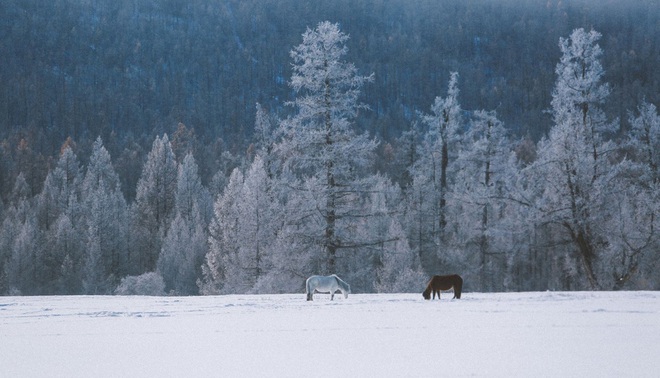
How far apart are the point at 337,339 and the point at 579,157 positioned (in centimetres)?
1791

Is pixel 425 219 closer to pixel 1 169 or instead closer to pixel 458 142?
pixel 458 142

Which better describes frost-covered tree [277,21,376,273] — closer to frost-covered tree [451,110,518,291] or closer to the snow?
the snow

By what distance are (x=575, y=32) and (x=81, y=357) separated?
78.9 feet

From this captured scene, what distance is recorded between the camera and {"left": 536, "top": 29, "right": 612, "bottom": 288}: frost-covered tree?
A: 21.7 meters

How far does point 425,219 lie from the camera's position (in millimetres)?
45250

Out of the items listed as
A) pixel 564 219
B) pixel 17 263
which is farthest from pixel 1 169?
pixel 564 219

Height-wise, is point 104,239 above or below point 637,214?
below

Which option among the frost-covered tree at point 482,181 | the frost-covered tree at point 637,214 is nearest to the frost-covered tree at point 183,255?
the frost-covered tree at point 482,181

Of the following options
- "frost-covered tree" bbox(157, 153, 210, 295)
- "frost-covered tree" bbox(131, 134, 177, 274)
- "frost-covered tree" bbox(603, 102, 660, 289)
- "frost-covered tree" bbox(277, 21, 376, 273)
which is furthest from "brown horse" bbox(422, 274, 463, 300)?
"frost-covered tree" bbox(131, 134, 177, 274)

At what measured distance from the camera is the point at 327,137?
22641 mm

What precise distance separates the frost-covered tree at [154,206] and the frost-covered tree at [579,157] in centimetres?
5020

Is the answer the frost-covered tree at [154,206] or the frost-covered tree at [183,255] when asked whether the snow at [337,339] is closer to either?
the frost-covered tree at [183,255]

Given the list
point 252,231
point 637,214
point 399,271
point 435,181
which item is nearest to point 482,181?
point 399,271

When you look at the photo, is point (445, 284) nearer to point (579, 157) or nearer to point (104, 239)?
point (579, 157)
